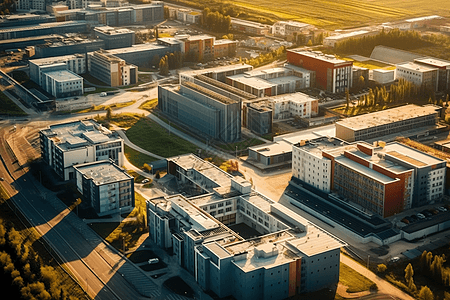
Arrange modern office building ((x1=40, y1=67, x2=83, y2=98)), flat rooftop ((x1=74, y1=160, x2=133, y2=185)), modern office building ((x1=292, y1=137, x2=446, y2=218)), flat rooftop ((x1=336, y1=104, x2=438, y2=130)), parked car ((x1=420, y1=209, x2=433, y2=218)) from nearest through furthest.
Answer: modern office building ((x1=292, y1=137, x2=446, y2=218)) < parked car ((x1=420, y1=209, x2=433, y2=218)) < flat rooftop ((x1=74, y1=160, x2=133, y2=185)) < flat rooftop ((x1=336, y1=104, x2=438, y2=130)) < modern office building ((x1=40, y1=67, x2=83, y2=98))

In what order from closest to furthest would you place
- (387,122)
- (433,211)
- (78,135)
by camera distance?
(433,211) < (78,135) < (387,122)

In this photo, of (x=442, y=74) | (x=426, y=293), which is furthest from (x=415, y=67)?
(x=426, y=293)

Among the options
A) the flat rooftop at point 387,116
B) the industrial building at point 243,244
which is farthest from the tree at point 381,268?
the flat rooftop at point 387,116

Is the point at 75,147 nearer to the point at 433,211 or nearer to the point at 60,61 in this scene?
the point at 433,211

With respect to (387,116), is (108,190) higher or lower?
lower

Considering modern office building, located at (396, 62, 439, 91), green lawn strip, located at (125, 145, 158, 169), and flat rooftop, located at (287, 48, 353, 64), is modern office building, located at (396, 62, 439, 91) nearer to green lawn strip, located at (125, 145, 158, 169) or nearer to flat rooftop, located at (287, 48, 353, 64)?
flat rooftop, located at (287, 48, 353, 64)

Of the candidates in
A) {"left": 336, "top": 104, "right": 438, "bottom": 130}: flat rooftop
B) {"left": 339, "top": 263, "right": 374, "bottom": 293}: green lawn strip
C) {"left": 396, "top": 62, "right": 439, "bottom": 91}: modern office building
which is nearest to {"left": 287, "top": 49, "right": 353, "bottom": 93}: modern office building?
{"left": 396, "top": 62, "right": 439, "bottom": 91}: modern office building
